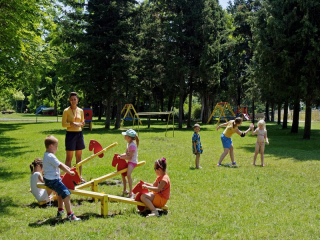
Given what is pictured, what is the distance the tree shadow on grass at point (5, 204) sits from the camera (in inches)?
Answer: 229

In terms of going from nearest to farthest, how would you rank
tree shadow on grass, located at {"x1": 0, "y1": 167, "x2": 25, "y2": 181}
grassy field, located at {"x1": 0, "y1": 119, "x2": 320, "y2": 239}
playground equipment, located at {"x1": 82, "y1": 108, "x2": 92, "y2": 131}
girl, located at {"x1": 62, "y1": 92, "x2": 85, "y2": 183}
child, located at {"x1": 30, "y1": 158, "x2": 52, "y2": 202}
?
grassy field, located at {"x1": 0, "y1": 119, "x2": 320, "y2": 239}
child, located at {"x1": 30, "y1": 158, "x2": 52, "y2": 202}
girl, located at {"x1": 62, "y1": 92, "x2": 85, "y2": 183}
tree shadow on grass, located at {"x1": 0, "y1": 167, "x2": 25, "y2": 181}
playground equipment, located at {"x1": 82, "y1": 108, "x2": 92, "y2": 131}

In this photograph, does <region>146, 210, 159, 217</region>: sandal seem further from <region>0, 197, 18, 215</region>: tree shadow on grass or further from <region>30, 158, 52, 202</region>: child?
<region>0, 197, 18, 215</region>: tree shadow on grass

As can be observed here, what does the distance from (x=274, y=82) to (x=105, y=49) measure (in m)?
14.4

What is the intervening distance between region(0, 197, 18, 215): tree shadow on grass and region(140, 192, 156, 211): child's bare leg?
2470mm

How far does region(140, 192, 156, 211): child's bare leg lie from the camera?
5.70 m

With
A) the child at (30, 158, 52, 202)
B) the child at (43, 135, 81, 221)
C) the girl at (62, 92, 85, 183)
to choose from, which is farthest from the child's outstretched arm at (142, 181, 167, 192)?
the girl at (62, 92, 85, 183)

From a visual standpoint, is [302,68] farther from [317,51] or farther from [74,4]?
[74,4]

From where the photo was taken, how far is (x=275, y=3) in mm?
19125

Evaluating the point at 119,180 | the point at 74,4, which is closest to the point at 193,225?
the point at 119,180

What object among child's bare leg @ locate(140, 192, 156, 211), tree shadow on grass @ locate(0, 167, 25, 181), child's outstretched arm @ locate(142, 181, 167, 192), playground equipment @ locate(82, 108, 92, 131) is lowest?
tree shadow on grass @ locate(0, 167, 25, 181)

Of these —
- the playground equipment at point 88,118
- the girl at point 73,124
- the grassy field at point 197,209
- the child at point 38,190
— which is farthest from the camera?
the playground equipment at point 88,118

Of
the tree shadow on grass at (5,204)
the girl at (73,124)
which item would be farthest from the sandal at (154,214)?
the girl at (73,124)

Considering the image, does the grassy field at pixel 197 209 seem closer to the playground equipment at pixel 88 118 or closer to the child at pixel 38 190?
the child at pixel 38 190

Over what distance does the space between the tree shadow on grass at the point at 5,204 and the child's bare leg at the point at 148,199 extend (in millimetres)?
2470
